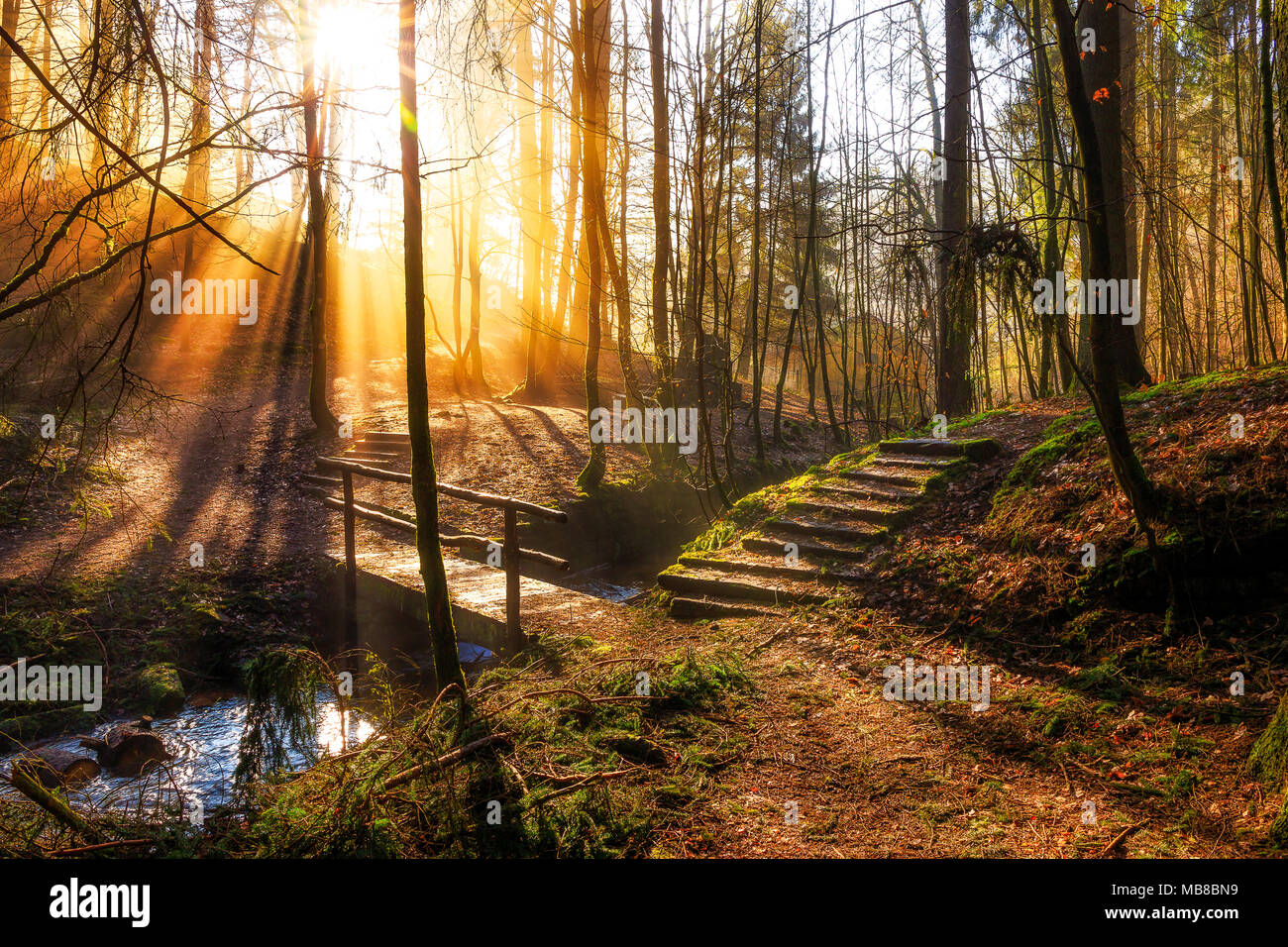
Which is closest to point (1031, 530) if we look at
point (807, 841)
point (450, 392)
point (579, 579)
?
point (807, 841)

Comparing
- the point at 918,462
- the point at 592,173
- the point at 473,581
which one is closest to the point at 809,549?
the point at 918,462

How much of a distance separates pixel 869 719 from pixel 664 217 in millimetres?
8071

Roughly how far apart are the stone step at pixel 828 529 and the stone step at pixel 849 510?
13 centimetres

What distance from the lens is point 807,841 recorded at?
329 cm

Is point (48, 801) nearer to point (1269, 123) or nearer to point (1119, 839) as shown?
point (1119, 839)

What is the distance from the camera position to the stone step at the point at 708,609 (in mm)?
6883

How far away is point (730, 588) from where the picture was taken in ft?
23.9

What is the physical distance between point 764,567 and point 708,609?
2.62 feet

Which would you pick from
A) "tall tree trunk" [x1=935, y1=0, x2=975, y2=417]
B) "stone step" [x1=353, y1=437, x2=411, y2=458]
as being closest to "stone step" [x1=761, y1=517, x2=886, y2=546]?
"tall tree trunk" [x1=935, y1=0, x2=975, y2=417]

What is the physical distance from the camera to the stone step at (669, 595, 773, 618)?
22.6 feet

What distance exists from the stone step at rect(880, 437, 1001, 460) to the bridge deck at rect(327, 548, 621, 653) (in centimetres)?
428

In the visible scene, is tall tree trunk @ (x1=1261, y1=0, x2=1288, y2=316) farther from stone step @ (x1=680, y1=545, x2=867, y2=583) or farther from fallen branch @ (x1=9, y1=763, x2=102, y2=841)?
fallen branch @ (x1=9, y1=763, x2=102, y2=841)

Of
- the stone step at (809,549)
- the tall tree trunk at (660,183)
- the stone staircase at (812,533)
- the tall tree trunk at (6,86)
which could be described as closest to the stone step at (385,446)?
the tall tree trunk at (660,183)

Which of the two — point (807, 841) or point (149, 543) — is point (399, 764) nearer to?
point (807, 841)
